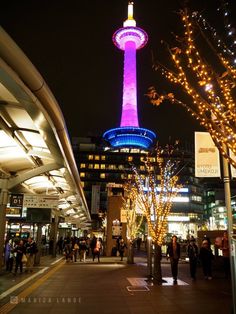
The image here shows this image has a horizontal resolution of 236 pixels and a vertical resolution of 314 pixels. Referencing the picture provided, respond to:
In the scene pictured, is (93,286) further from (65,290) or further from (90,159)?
(90,159)

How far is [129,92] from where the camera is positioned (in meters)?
105

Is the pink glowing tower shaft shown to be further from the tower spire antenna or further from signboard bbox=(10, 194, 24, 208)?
signboard bbox=(10, 194, 24, 208)

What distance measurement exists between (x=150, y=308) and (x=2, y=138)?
21.9ft

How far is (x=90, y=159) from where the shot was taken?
110 metres

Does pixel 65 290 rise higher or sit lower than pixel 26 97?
lower

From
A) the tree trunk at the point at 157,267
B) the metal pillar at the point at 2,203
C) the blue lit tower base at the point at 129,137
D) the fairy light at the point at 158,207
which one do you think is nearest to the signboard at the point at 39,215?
the metal pillar at the point at 2,203

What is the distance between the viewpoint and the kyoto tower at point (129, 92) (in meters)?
106

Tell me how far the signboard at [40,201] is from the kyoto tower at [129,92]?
91.4m

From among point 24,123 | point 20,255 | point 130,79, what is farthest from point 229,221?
point 130,79

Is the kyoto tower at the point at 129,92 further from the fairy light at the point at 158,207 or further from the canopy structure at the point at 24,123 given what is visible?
the fairy light at the point at 158,207

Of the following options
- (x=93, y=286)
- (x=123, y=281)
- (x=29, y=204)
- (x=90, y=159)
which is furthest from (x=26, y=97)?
(x=90, y=159)

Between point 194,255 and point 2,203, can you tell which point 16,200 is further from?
point 194,255

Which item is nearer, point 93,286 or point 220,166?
point 220,166

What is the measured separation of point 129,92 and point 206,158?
9938 cm
